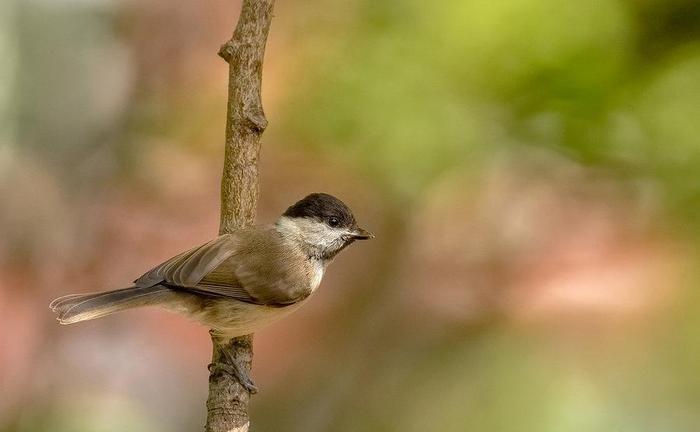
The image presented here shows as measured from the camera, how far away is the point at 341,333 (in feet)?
10.1

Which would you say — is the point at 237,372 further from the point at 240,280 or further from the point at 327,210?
the point at 327,210

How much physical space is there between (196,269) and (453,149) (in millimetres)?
779

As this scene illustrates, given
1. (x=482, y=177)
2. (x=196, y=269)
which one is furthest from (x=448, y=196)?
(x=196, y=269)

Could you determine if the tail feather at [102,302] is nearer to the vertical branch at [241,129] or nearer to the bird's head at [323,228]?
the vertical branch at [241,129]

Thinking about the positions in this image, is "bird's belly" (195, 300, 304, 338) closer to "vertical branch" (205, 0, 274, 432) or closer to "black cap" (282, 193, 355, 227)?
"vertical branch" (205, 0, 274, 432)

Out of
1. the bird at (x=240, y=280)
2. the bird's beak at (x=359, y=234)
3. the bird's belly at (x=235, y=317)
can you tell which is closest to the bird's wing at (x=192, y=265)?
the bird at (x=240, y=280)

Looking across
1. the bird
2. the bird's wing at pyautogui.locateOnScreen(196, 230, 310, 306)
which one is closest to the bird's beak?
the bird

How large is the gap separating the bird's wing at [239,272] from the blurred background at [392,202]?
374mm

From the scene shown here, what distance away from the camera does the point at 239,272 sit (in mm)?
2414

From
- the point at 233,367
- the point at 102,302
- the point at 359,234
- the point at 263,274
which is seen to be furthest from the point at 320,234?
the point at 102,302

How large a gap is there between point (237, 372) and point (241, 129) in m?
0.63

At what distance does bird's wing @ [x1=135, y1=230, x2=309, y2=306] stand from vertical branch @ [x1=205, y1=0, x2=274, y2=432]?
18 centimetres

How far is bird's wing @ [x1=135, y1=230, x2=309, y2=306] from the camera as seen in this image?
7.63 ft

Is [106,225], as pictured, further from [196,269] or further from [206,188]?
[196,269]
